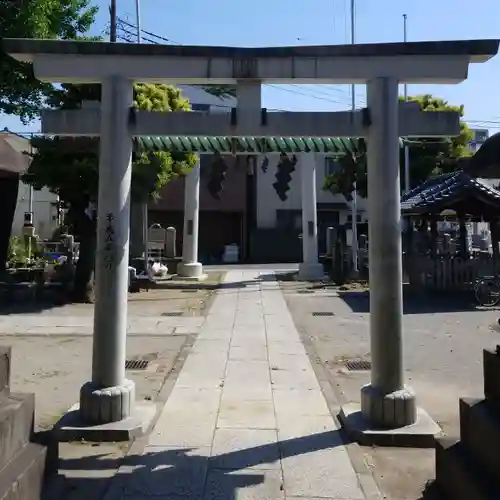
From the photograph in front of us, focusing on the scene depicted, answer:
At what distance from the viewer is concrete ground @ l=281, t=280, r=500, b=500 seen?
4.75m

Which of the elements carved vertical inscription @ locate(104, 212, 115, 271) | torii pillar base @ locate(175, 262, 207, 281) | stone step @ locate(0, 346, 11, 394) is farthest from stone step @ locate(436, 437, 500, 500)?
torii pillar base @ locate(175, 262, 207, 281)

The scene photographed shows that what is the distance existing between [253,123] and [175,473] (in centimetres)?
335

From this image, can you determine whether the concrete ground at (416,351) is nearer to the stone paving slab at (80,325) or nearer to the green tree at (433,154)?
the stone paving slab at (80,325)

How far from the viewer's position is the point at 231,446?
202 inches

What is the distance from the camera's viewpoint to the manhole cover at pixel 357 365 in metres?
8.26

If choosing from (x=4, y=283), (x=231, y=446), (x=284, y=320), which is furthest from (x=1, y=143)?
(x=231, y=446)

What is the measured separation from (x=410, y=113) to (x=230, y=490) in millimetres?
3945

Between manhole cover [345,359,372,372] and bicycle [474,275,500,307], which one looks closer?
manhole cover [345,359,372,372]

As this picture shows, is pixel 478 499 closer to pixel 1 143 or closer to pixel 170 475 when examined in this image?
pixel 170 475

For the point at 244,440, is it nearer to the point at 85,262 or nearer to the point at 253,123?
the point at 253,123

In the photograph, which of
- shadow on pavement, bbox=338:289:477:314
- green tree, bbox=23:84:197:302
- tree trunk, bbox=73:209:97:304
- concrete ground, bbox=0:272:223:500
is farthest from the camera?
tree trunk, bbox=73:209:97:304

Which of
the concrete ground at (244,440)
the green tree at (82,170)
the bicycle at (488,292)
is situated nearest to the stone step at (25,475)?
the concrete ground at (244,440)

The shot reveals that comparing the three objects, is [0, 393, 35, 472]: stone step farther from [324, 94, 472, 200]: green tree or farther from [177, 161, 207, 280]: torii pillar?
[324, 94, 472, 200]: green tree

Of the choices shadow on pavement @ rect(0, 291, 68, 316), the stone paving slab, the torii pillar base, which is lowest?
the stone paving slab
